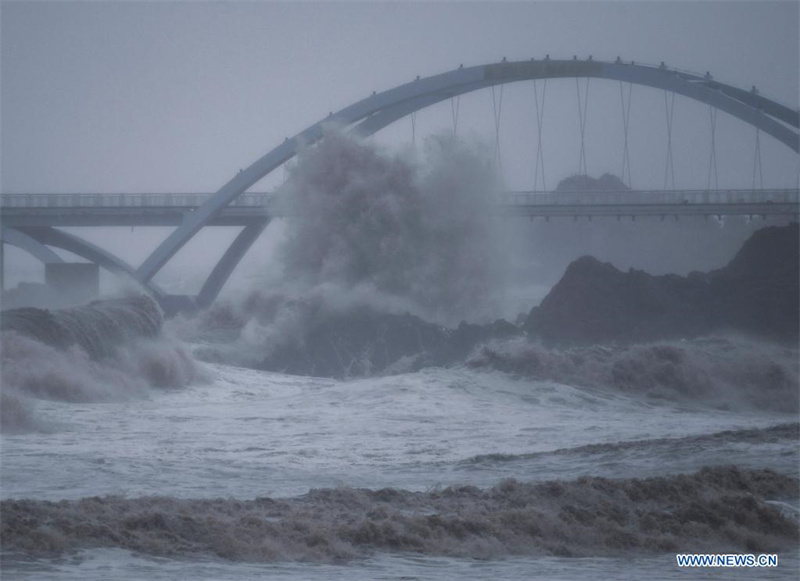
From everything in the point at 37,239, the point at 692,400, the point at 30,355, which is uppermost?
the point at 37,239

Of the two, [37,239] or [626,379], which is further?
[37,239]

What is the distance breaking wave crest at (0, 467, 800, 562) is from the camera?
7895 mm

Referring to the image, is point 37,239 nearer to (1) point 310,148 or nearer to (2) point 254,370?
(1) point 310,148

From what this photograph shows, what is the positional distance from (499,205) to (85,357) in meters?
17.0

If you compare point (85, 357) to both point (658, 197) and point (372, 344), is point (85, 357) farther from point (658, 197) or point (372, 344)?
point (658, 197)

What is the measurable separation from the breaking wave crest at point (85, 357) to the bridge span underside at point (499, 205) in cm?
1107

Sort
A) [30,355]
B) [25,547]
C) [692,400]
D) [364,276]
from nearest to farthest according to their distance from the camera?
1. [25,547]
2. [30,355]
3. [692,400]
4. [364,276]

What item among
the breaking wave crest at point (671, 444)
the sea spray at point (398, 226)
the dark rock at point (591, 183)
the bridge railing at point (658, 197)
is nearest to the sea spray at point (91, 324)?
the sea spray at point (398, 226)

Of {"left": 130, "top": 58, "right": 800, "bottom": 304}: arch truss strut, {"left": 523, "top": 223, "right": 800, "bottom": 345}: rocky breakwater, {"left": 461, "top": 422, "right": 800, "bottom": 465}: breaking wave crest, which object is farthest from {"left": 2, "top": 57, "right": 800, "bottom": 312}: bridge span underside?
{"left": 461, "top": 422, "right": 800, "bottom": 465}: breaking wave crest

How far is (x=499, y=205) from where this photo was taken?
3416 cm

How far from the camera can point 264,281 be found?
113ft

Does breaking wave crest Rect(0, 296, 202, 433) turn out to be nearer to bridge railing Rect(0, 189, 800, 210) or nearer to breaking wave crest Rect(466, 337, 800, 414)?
breaking wave crest Rect(466, 337, 800, 414)

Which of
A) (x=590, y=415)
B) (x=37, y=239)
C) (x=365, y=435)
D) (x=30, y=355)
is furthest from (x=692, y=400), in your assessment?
(x=37, y=239)

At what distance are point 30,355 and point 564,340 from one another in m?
12.8
